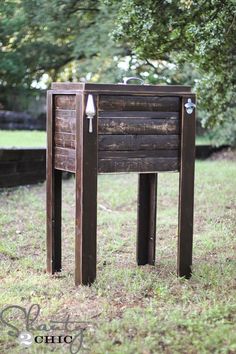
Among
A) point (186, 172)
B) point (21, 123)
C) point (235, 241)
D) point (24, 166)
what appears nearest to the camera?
point (186, 172)

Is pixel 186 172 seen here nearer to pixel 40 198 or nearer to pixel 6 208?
pixel 6 208

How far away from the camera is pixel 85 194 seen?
4375 millimetres

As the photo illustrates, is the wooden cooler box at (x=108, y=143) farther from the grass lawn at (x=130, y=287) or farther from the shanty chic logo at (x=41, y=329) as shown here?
the shanty chic logo at (x=41, y=329)

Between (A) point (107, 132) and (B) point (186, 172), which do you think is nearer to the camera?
(A) point (107, 132)

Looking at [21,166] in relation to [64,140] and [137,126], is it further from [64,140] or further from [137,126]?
[137,126]

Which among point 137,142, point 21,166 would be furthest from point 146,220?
point 21,166

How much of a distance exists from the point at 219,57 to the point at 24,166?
4201mm

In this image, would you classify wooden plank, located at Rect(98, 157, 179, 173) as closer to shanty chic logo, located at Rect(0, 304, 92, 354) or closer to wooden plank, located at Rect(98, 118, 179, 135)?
wooden plank, located at Rect(98, 118, 179, 135)

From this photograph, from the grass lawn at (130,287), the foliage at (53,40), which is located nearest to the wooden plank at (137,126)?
the grass lawn at (130,287)

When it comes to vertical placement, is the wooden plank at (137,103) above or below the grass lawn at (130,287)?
above

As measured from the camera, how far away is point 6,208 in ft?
26.5

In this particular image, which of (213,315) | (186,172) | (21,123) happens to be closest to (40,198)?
(186,172)

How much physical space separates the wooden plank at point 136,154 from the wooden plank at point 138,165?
2 centimetres

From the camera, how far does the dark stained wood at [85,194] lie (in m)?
4.31
